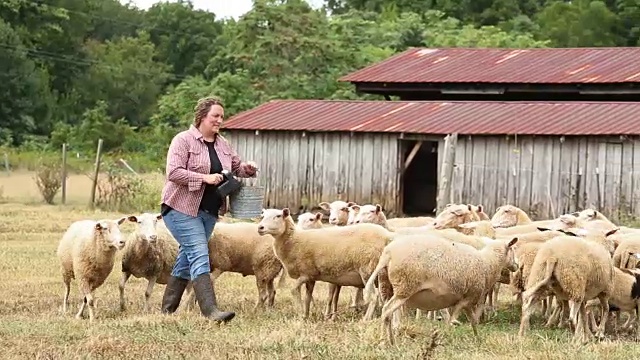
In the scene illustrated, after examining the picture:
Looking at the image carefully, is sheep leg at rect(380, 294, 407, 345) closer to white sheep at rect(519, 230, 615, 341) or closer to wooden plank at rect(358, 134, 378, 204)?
white sheep at rect(519, 230, 615, 341)

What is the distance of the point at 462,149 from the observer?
27375 mm

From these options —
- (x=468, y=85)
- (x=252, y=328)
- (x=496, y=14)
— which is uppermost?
(x=496, y=14)

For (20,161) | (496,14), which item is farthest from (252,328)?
(496,14)

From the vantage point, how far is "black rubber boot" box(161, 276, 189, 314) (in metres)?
13.0

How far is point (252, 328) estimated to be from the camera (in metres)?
11.5

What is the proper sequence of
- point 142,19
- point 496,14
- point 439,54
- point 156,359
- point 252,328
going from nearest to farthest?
point 156,359 → point 252,328 → point 439,54 → point 496,14 → point 142,19

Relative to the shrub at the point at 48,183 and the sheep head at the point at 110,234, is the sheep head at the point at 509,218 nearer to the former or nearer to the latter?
the sheep head at the point at 110,234

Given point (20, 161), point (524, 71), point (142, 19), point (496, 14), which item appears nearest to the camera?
point (524, 71)

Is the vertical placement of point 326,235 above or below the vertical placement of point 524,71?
below

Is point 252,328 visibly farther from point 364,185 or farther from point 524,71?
point 524,71

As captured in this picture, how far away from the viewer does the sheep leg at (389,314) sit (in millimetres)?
10719

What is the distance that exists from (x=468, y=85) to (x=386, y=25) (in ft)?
81.5

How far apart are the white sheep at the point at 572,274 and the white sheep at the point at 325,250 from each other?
5.94 ft

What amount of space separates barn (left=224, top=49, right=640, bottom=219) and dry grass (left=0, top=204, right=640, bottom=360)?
10160mm
